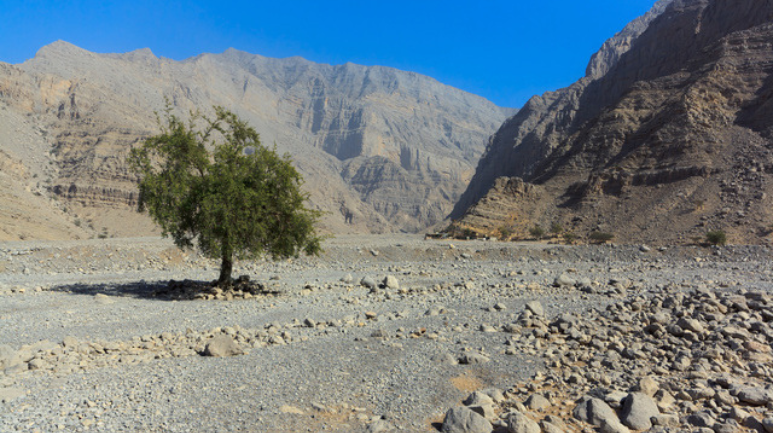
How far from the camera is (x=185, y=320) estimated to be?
13.1 m

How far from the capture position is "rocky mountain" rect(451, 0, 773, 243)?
44031 millimetres

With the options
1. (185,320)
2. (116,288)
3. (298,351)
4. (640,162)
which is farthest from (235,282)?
(640,162)

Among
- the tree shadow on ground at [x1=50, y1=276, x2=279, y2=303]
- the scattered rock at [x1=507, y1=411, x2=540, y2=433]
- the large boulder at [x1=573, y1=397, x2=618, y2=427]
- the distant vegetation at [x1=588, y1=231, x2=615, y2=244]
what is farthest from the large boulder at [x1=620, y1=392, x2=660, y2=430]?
the distant vegetation at [x1=588, y1=231, x2=615, y2=244]

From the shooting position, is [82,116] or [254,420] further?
[82,116]

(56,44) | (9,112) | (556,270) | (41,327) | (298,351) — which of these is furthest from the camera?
(56,44)

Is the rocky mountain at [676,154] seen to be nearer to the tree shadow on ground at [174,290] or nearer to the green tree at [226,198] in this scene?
the green tree at [226,198]

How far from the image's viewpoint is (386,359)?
9180mm

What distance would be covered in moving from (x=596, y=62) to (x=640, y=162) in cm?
9778

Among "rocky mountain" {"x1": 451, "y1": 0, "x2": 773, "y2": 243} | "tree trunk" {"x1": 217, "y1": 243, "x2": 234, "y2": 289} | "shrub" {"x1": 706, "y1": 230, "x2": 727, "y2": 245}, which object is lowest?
"tree trunk" {"x1": 217, "y1": 243, "x2": 234, "y2": 289}

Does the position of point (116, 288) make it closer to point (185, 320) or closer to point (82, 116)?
point (185, 320)

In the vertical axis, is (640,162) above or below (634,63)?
below

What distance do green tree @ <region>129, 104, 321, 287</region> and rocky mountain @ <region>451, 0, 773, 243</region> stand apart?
37.7m

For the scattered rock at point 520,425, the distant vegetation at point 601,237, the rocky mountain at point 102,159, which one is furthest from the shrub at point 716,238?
the rocky mountain at point 102,159

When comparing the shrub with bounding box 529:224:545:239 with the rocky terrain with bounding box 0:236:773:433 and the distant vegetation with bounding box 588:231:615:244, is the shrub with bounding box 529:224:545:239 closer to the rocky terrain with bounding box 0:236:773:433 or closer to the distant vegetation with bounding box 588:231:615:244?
the distant vegetation with bounding box 588:231:615:244
